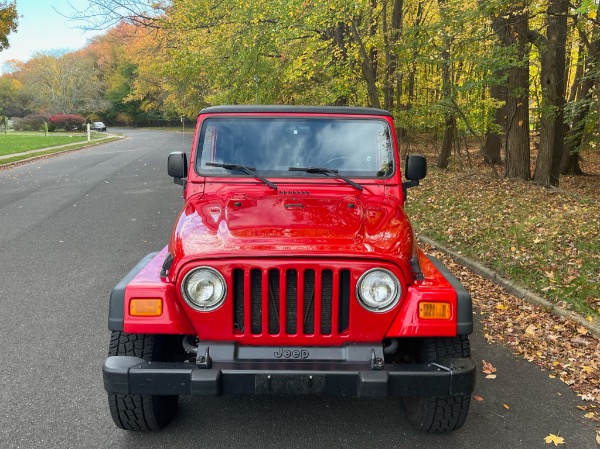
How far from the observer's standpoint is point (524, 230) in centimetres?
793

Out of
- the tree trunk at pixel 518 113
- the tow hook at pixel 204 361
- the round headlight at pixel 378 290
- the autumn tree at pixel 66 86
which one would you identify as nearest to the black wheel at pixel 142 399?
the tow hook at pixel 204 361

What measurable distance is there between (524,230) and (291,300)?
6.30 metres

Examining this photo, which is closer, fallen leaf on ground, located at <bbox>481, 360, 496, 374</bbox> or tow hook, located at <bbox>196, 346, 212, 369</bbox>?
tow hook, located at <bbox>196, 346, 212, 369</bbox>

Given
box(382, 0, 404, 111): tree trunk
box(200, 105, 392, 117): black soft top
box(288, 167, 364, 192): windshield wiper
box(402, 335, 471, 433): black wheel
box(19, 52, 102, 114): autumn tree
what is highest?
box(19, 52, 102, 114): autumn tree

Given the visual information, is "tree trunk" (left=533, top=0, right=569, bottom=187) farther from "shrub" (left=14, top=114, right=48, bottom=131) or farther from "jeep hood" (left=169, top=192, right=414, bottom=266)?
"shrub" (left=14, top=114, right=48, bottom=131)

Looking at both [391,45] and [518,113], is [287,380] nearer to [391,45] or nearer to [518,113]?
[518,113]

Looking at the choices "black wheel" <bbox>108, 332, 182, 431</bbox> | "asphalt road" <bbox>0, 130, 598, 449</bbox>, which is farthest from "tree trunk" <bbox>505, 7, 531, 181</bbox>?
"black wheel" <bbox>108, 332, 182, 431</bbox>

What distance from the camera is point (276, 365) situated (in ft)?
8.41

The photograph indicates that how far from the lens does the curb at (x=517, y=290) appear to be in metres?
4.76

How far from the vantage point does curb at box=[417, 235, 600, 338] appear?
4.76 metres

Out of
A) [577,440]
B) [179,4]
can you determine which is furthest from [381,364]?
[179,4]

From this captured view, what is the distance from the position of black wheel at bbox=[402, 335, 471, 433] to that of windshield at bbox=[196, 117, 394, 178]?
1.52m

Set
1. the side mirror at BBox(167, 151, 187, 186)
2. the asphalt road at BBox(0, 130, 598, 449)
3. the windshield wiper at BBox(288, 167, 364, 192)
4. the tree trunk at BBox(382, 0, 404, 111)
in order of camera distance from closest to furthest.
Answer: the asphalt road at BBox(0, 130, 598, 449), the windshield wiper at BBox(288, 167, 364, 192), the side mirror at BBox(167, 151, 187, 186), the tree trunk at BBox(382, 0, 404, 111)

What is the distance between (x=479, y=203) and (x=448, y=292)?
27.8 ft
